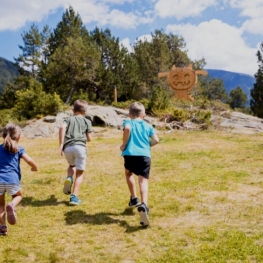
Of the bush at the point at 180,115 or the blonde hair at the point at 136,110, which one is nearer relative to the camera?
the blonde hair at the point at 136,110

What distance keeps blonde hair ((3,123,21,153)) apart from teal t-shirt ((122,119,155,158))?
1326 millimetres

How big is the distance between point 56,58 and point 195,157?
62.7 ft

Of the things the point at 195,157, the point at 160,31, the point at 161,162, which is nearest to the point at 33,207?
the point at 161,162

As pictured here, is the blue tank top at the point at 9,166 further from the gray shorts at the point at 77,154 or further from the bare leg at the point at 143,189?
the bare leg at the point at 143,189

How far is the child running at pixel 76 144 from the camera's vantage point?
4.76 m

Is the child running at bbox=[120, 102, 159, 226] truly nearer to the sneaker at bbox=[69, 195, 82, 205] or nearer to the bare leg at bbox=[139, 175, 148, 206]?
the bare leg at bbox=[139, 175, 148, 206]

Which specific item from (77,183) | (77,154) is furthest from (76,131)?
(77,183)

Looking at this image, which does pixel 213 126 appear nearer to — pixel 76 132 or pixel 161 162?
pixel 161 162

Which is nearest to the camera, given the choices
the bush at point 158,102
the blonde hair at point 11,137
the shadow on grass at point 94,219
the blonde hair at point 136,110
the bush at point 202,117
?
the blonde hair at point 11,137

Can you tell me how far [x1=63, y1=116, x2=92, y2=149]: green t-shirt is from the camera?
4805 mm

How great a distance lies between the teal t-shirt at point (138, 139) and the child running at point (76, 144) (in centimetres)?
91

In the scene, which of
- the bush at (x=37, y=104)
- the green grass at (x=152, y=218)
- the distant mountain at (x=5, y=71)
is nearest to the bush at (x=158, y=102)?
the bush at (x=37, y=104)

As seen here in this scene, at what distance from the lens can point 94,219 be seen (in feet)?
13.8

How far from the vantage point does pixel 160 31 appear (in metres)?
37.8
